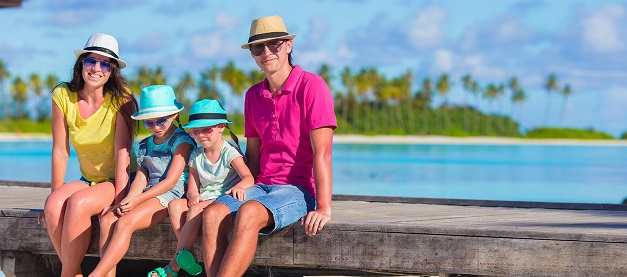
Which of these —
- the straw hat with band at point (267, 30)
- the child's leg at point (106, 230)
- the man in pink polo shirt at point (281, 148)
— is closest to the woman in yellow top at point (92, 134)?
the child's leg at point (106, 230)

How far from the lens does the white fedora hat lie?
600 centimetres

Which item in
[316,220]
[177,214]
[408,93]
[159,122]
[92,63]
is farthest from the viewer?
[408,93]

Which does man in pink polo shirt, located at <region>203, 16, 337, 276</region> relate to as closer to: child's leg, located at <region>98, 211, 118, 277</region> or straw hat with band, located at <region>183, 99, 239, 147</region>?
straw hat with band, located at <region>183, 99, 239, 147</region>

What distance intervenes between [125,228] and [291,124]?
116cm

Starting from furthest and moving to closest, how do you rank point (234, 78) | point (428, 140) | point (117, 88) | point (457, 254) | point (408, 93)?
1. point (408, 93)
2. point (234, 78)
3. point (428, 140)
4. point (117, 88)
5. point (457, 254)

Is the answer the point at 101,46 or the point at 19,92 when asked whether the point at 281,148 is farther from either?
the point at 19,92

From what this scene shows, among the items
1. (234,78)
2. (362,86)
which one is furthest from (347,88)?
(234,78)

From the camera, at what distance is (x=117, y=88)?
20.2 feet

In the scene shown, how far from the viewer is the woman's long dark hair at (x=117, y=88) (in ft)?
20.0

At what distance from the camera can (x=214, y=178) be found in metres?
5.76

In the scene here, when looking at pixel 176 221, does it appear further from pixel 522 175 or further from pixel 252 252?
pixel 522 175

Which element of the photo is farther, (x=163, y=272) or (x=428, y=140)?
(x=428, y=140)

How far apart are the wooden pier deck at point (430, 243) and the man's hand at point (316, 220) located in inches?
4.1

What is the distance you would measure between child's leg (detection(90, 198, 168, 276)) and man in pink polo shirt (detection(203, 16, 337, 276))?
53cm
